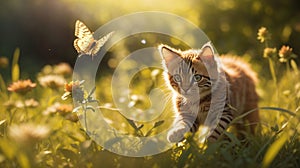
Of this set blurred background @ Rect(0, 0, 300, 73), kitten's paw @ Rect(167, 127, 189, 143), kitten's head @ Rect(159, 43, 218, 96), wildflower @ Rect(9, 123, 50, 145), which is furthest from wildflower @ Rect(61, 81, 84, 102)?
blurred background @ Rect(0, 0, 300, 73)

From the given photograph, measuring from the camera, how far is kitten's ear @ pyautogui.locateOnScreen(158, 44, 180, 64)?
282 centimetres

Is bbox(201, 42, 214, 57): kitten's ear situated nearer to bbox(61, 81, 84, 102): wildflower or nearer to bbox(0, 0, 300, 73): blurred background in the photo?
bbox(61, 81, 84, 102): wildflower

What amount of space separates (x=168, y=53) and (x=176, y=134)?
1.74 ft

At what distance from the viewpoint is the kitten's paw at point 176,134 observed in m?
2.55

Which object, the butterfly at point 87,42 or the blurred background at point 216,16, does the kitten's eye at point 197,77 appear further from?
the blurred background at point 216,16

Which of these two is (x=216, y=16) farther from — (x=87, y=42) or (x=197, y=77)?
(x=87, y=42)

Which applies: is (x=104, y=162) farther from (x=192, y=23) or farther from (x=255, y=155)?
(x=192, y=23)

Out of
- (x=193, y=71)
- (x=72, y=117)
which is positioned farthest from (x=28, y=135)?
(x=193, y=71)

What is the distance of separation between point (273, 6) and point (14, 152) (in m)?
4.35

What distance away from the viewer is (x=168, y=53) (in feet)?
9.38

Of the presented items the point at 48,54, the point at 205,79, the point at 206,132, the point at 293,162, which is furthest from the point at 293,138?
the point at 48,54

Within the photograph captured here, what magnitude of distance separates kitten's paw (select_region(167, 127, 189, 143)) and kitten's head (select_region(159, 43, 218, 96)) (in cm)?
24

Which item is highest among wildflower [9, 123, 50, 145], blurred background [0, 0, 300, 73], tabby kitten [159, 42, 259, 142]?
blurred background [0, 0, 300, 73]

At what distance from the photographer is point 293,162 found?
2232mm
